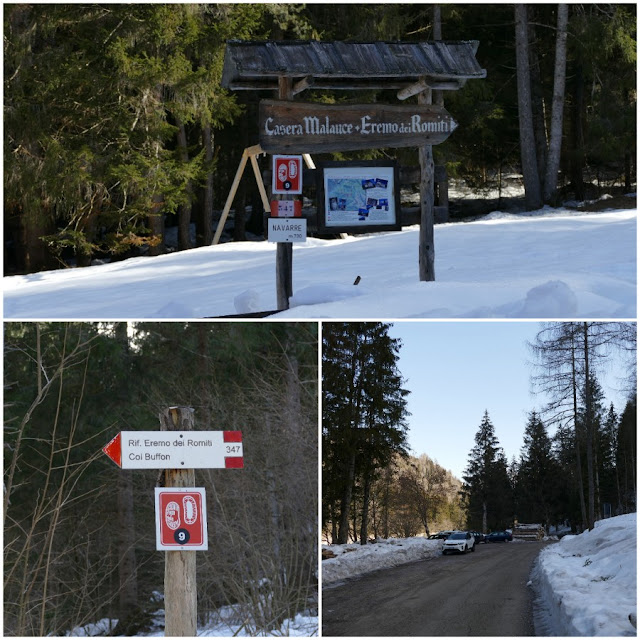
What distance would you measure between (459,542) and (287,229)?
357 cm

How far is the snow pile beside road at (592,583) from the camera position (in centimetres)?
623

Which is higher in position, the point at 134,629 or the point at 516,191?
the point at 516,191

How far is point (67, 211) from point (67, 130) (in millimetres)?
1777

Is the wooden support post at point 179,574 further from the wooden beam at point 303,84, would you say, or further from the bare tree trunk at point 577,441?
the wooden beam at point 303,84

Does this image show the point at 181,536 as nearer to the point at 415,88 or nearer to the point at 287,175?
the point at 287,175

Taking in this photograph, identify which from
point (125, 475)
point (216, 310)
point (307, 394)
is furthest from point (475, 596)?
point (125, 475)

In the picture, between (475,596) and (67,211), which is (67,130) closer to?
(67,211)

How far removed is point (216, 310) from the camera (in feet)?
33.0

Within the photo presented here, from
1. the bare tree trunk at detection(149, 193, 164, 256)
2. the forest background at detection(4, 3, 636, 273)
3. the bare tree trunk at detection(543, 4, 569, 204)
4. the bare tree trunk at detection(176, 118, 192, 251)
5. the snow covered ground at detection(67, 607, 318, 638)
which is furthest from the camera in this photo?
the bare tree trunk at detection(543, 4, 569, 204)

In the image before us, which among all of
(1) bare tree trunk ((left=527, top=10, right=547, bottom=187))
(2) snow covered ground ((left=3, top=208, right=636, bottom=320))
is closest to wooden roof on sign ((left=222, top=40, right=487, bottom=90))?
(2) snow covered ground ((left=3, top=208, right=636, bottom=320))

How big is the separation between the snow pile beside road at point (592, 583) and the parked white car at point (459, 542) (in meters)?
0.65

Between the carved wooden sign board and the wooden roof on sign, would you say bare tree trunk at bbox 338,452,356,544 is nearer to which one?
the carved wooden sign board

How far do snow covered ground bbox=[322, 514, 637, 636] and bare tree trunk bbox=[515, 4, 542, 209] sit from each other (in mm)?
15466

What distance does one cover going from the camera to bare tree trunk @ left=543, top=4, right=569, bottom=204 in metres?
22.5
